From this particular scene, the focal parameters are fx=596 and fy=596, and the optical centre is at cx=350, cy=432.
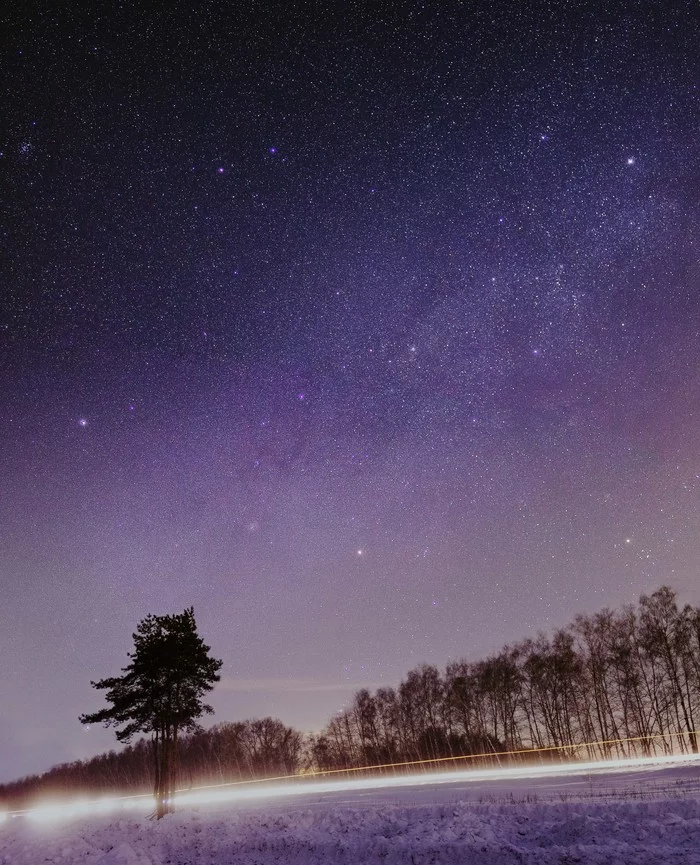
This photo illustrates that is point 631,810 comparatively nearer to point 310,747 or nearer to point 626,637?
point 626,637

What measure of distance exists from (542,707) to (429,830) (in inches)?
1646

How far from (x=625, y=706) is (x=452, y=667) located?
26.9 meters

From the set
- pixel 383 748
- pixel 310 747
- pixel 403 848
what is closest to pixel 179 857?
pixel 403 848

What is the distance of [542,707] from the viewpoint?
56844mm

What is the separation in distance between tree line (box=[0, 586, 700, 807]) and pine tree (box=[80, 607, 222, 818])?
73cm

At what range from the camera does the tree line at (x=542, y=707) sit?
44156 mm

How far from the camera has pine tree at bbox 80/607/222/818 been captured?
3269cm

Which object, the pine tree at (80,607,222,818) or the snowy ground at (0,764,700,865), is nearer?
the snowy ground at (0,764,700,865)

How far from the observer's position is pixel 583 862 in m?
15.8

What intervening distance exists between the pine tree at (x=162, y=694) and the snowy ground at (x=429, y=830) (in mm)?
3840

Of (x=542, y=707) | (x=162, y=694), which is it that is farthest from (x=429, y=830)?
(x=542, y=707)

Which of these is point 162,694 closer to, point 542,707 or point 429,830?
point 429,830

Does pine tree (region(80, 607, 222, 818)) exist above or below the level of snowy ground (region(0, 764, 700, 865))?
above

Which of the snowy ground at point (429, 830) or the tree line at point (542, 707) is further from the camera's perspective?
the tree line at point (542, 707)
